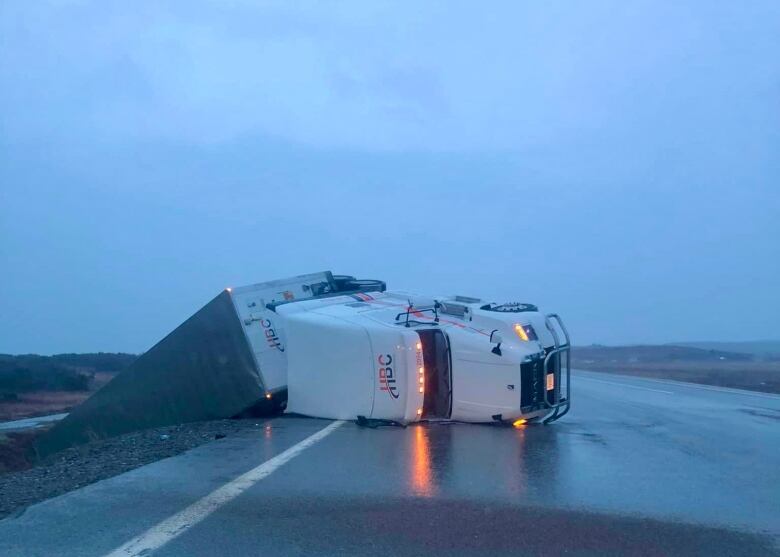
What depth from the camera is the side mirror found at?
46.1 ft

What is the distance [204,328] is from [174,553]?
1033cm

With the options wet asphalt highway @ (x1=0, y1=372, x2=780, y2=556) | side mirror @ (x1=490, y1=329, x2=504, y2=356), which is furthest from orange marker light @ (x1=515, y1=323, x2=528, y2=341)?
wet asphalt highway @ (x1=0, y1=372, x2=780, y2=556)

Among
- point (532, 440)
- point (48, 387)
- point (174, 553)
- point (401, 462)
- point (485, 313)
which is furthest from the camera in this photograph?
point (48, 387)

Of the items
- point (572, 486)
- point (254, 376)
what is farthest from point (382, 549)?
point (254, 376)

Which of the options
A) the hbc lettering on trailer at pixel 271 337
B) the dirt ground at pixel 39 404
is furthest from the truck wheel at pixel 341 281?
the dirt ground at pixel 39 404

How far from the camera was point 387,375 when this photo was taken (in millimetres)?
14164

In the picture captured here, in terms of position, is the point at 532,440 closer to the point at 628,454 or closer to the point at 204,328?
the point at 628,454

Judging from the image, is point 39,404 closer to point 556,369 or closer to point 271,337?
point 271,337

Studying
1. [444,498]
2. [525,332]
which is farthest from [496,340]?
[444,498]

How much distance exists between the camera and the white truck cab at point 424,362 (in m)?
14.2

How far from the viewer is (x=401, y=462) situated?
430 inches

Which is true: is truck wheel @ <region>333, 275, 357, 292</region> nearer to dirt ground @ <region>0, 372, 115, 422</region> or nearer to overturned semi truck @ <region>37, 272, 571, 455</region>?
overturned semi truck @ <region>37, 272, 571, 455</region>

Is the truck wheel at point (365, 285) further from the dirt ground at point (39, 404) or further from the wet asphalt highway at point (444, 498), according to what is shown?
the dirt ground at point (39, 404)

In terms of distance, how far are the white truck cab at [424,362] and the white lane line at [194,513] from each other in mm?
3088
